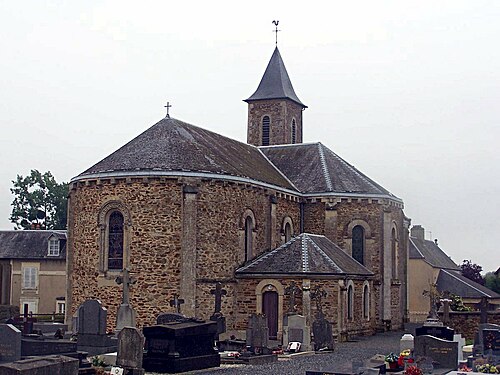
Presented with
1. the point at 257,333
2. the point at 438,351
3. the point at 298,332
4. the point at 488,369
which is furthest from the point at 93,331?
the point at 488,369

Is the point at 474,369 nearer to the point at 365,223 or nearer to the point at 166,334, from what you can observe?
the point at 166,334

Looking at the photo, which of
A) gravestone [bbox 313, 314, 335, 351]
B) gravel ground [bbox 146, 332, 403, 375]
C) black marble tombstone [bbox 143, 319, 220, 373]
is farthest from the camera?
gravestone [bbox 313, 314, 335, 351]

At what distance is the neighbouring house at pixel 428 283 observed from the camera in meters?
48.8

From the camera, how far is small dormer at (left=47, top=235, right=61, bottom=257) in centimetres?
4594

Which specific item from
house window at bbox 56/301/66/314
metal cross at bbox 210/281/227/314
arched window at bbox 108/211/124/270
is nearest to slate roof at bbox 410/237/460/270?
house window at bbox 56/301/66/314

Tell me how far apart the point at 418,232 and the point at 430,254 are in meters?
3.68

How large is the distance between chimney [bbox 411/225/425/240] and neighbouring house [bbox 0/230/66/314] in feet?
88.1

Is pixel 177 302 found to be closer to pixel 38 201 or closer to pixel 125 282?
pixel 125 282

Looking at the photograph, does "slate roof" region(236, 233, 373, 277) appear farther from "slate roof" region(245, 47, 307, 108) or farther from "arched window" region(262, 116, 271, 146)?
"slate roof" region(245, 47, 307, 108)

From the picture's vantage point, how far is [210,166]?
98.6 feet

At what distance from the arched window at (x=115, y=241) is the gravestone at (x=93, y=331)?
547 centimetres

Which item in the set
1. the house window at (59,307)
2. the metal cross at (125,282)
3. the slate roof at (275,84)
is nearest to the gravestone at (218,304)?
the metal cross at (125,282)

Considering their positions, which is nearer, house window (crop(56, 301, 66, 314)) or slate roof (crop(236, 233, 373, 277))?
slate roof (crop(236, 233, 373, 277))

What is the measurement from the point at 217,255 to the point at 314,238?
189 inches
